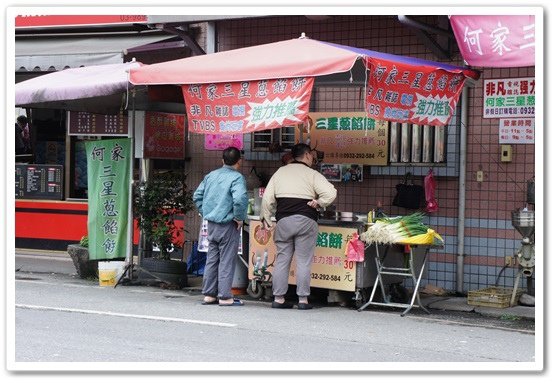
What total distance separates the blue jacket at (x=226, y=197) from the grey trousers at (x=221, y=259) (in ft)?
0.37

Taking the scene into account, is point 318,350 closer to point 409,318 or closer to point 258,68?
point 409,318

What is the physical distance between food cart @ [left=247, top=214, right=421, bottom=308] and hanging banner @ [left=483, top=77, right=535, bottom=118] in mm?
2133

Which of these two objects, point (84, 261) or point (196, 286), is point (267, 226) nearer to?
point (196, 286)

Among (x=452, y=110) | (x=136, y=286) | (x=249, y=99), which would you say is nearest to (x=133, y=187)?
(x=136, y=286)

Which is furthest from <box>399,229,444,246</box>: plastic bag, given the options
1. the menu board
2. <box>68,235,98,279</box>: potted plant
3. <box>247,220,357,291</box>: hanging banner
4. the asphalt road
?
the menu board

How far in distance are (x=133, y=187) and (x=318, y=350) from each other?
4996mm

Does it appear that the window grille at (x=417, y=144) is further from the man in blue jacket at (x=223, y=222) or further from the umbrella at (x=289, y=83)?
the man in blue jacket at (x=223, y=222)

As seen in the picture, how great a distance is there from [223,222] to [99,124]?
193 inches

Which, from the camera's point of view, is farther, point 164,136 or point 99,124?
point 99,124

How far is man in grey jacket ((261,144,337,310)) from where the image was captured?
33.8ft

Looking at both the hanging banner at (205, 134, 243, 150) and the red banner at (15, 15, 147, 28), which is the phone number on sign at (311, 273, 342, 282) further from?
the red banner at (15, 15, 147, 28)

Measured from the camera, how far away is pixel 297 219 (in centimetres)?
1030

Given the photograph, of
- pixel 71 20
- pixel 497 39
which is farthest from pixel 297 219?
pixel 71 20

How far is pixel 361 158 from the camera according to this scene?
12.4 m
